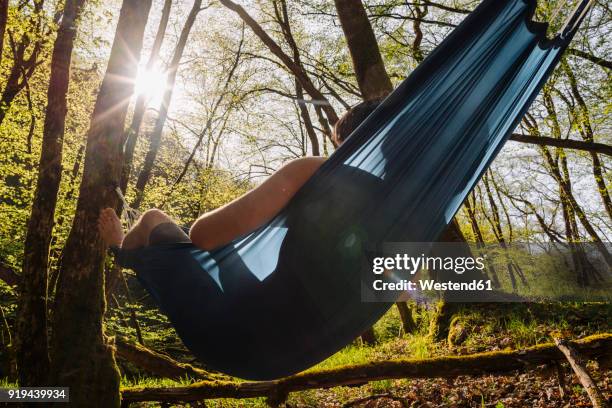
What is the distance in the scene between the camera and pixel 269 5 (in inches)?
294

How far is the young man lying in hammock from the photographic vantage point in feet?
3.77

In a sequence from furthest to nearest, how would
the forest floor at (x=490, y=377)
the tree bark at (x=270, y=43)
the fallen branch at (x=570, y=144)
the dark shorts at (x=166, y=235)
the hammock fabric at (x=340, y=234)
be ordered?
the tree bark at (x=270, y=43) → the fallen branch at (x=570, y=144) → the forest floor at (x=490, y=377) → the dark shorts at (x=166, y=235) → the hammock fabric at (x=340, y=234)

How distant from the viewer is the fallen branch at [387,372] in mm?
2051

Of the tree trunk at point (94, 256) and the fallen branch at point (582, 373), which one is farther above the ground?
the tree trunk at point (94, 256)

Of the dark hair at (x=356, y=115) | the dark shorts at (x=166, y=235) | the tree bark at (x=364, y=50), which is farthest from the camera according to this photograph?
the tree bark at (x=364, y=50)

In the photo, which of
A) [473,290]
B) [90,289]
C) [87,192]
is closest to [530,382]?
[473,290]

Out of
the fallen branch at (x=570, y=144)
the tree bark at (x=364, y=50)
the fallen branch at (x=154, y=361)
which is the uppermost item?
the tree bark at (x=364, y=50)

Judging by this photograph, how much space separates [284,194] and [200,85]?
8.82m

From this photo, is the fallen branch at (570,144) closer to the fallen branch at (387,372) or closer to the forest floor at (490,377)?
the forest floor at (490,377)

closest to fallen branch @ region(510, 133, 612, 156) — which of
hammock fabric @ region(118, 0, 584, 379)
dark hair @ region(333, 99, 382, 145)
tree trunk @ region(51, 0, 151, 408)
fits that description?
hammock fabric @ region(118, 0, 584, 379)

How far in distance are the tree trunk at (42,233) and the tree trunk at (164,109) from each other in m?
2.93

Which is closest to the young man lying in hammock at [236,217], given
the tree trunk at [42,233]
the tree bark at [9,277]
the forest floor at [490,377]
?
the forest floor at [490,377]

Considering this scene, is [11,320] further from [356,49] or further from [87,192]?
[356,49]

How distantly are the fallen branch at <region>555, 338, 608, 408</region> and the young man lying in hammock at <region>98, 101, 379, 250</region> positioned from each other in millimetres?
1451
